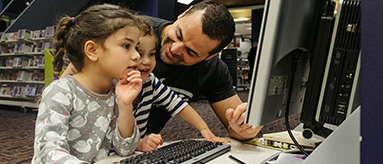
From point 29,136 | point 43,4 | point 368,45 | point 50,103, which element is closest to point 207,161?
point 50,103

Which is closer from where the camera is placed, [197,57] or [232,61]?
[197,57]

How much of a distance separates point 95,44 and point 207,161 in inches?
21.2

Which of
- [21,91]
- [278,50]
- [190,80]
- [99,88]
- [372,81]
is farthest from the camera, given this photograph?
[21,91]

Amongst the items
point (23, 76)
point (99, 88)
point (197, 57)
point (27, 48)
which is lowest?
point (23, 76)

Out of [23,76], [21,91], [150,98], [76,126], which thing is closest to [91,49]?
[76,126]

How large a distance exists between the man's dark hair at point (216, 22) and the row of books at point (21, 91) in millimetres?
5490

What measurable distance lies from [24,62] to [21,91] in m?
0.68

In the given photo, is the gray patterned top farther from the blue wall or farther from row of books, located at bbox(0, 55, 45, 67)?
row of books, located at bbox(0, 55, 45, 67)

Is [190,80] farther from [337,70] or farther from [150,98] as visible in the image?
[337,70]

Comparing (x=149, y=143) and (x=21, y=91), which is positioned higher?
(x=149, y=143)

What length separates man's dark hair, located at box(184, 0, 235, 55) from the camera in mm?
1346

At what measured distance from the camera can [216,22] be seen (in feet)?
4.44

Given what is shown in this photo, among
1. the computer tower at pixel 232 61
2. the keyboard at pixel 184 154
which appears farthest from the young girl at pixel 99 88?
the computer tower at pixel 232 61

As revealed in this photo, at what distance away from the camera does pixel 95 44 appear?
87cm
